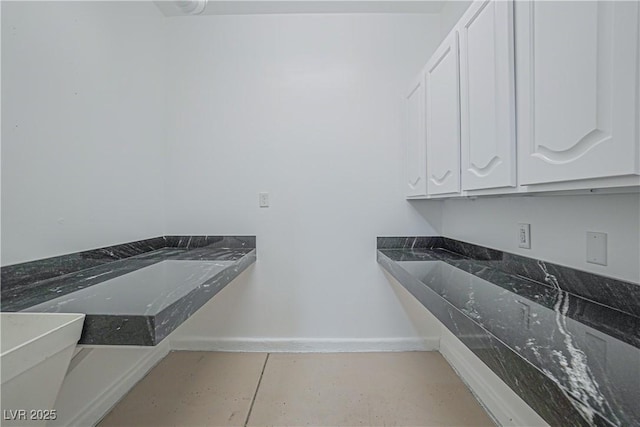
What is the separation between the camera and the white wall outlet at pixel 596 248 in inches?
41.9

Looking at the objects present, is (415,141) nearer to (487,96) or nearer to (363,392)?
(487,96)

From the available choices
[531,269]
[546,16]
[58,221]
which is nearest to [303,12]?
[546,16]

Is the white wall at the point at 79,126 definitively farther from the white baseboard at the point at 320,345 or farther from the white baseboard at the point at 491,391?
the white baseboard at the point at 491,391

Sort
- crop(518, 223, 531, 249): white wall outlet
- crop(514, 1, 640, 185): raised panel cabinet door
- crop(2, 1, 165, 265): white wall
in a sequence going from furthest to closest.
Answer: crop(518, 223, 531, 249): white wall outlet → crop(2, 1, 165, 265): white wall → crop(514, 1, 640, 185): raised panel cabinet door

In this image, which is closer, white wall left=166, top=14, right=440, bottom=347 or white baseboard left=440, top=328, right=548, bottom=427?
white baseboard left=440, top=328, right=548, bottom=427

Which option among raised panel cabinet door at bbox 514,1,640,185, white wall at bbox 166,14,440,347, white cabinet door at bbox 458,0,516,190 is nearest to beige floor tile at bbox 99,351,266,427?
white wall at bbox 166,14,440,347

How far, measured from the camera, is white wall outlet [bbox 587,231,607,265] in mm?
1064

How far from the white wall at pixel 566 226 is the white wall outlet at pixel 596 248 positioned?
0.02 m

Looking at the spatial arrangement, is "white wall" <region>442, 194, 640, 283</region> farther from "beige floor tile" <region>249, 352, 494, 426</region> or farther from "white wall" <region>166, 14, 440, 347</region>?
"beige floor tile" <region>249, 352, 494, 426</region>

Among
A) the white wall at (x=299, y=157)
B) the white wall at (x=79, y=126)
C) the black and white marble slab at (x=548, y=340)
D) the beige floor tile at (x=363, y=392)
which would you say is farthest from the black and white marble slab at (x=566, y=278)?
the white wall at (x=79, y=126)

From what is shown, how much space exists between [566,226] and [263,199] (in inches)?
75.1

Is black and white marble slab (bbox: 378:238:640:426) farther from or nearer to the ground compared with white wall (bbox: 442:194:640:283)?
nearer to the ground

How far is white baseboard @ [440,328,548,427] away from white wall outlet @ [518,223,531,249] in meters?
0.67

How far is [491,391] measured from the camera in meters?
1.73
